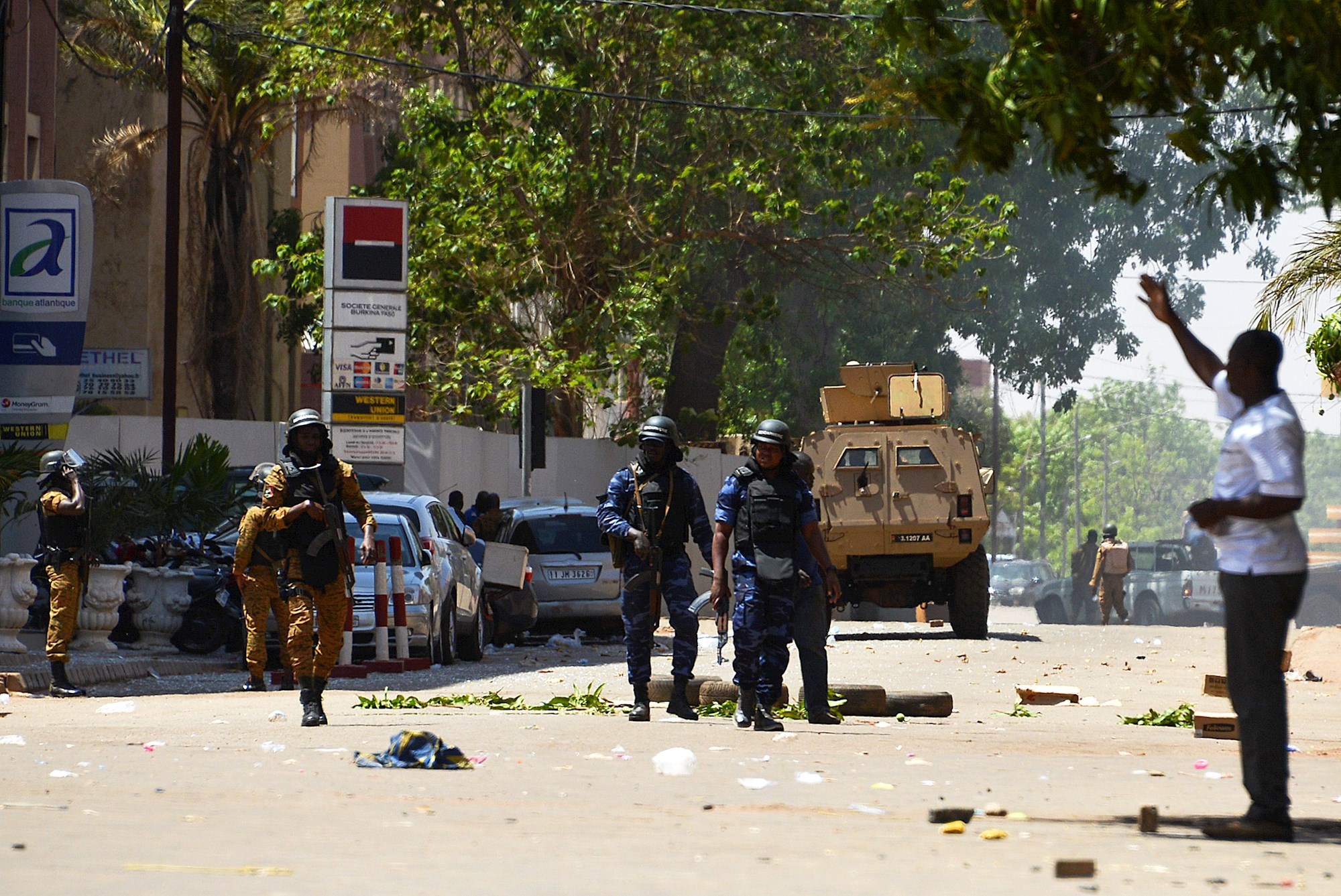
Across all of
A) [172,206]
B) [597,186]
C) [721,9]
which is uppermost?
[721,9]

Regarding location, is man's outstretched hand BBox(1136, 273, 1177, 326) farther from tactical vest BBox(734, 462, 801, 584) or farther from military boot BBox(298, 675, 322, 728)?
military boot BBox(298, 675, 322, 728)

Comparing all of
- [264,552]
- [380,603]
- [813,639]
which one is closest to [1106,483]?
[380,603]

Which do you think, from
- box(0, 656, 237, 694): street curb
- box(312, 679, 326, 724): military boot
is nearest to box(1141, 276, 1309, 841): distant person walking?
box(312, 679, 326, 724): military boot

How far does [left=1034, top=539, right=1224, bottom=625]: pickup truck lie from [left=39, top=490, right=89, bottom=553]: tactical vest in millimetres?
24975

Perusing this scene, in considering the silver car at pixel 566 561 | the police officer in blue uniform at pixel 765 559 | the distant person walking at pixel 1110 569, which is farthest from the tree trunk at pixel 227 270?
the police officer in blue uniform at pixel 765 559

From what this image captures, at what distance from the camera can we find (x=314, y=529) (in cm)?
1098

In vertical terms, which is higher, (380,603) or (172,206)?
(172,206)

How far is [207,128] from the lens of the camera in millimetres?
32375

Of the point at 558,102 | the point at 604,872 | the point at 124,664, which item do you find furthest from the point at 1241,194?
the point at 558,102

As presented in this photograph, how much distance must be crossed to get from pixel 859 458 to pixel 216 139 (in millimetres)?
13977

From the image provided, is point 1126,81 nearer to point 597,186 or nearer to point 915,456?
point 915,456

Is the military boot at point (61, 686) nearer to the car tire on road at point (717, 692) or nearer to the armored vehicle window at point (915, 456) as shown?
the car tire on road at point (717, 692)

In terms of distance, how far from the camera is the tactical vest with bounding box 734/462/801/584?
1116 centimetres

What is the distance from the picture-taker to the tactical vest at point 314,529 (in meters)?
10.9
